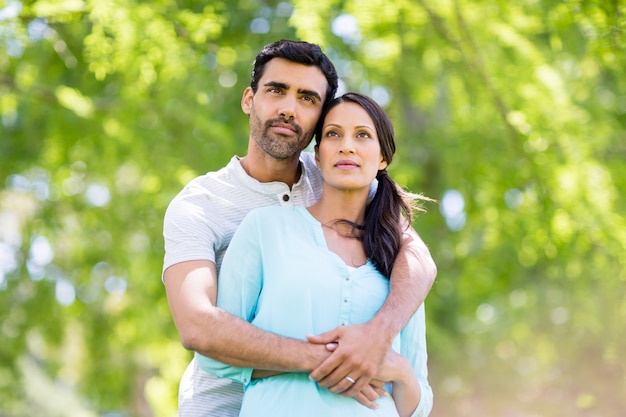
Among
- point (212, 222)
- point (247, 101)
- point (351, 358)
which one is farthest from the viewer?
point (247, 101)

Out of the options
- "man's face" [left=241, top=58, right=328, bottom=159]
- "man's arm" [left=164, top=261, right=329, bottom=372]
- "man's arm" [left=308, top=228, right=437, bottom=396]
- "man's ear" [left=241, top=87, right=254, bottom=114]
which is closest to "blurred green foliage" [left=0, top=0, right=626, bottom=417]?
"man's ear" [left=241, top=87, right=254, bottom=114]

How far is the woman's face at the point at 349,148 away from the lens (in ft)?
7.93

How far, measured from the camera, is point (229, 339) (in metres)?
2.15

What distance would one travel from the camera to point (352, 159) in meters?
2.41

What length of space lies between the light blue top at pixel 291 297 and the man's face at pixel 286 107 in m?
0.35

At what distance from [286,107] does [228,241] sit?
1.49ft

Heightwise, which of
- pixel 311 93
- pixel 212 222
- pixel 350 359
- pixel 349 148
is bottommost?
pixel 350 359

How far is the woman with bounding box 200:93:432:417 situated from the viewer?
221cm

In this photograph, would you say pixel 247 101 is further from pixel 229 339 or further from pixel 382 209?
pixel 229 339

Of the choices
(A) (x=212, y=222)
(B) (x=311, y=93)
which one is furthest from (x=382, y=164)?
(A) (x=212, y=222)

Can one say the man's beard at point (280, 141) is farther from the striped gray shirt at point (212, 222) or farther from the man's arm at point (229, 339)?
the man's arm at point (229, 339)

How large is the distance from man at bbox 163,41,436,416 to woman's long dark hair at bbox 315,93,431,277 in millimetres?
45

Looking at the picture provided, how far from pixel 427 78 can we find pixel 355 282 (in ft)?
14.5

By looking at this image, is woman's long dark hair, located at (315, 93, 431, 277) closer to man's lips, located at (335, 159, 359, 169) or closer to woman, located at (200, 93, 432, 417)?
woman, located at (200, 93, 432, 417)
